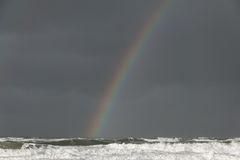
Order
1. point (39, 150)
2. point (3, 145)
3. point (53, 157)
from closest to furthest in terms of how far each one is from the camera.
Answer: point (53, 157) → point (39, 150) → point (3, 145)

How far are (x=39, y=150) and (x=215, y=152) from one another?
16.2m

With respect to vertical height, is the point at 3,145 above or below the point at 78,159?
above

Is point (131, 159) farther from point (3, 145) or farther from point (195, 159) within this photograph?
point (3, 145)

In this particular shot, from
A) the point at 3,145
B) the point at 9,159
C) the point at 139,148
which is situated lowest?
the point at 9,159

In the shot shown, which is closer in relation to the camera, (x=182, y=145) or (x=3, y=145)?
(x=182, y=145)

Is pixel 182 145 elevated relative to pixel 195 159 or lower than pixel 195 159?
elevated

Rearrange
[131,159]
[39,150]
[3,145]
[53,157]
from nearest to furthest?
[131,159] < [53,157] < [39,150] < [3,145]

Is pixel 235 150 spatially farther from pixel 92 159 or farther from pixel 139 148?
pixel 92 159

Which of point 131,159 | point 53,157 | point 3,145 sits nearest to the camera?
point 131,159

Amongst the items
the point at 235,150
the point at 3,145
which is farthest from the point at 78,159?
the point at 3,145

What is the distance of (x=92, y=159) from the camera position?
40469 mm

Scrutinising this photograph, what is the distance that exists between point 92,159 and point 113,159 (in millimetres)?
1775

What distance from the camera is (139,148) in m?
47.3

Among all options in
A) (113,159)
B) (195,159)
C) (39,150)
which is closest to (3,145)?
(39,150)
